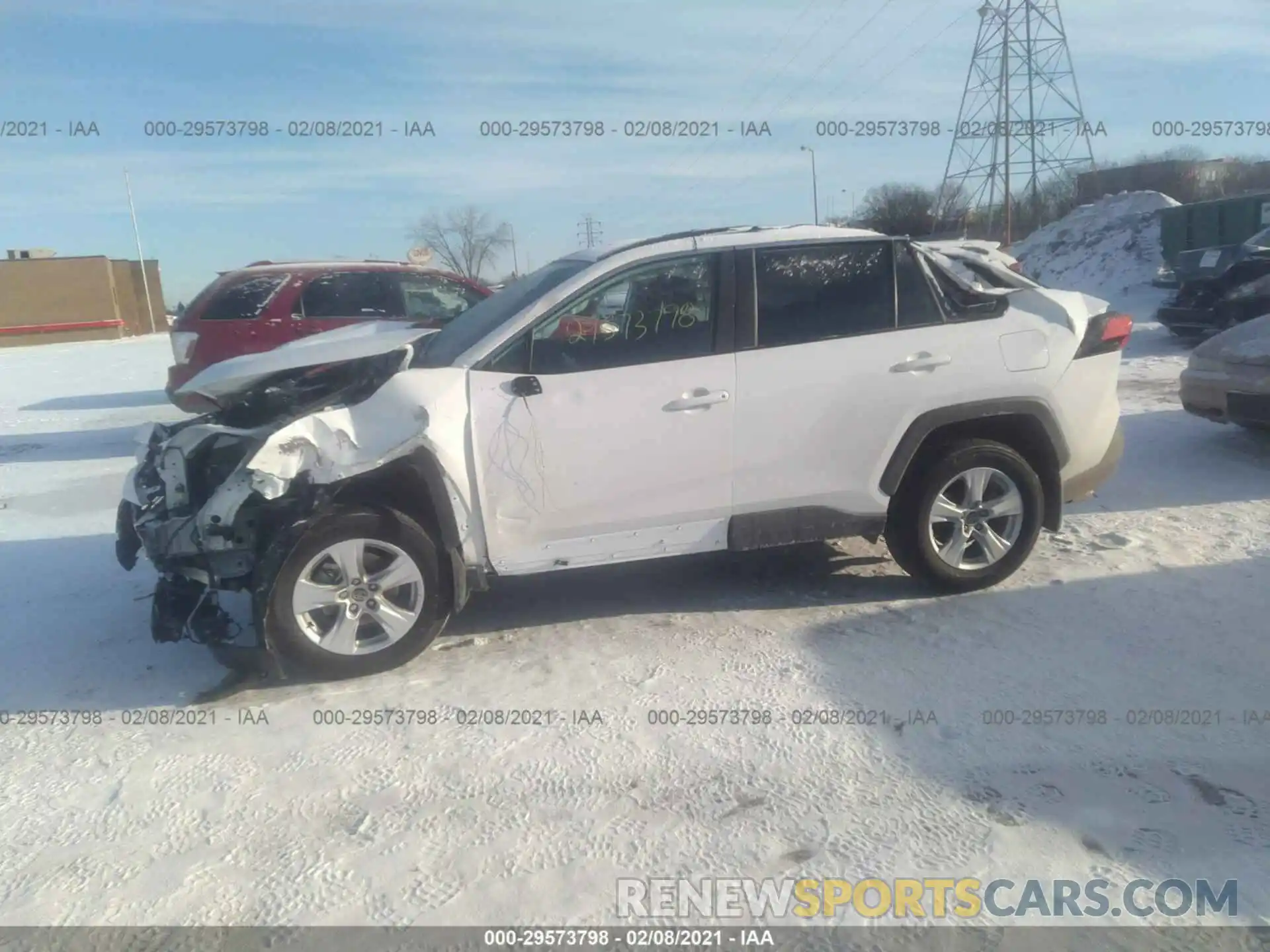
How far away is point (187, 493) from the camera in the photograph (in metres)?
4.52

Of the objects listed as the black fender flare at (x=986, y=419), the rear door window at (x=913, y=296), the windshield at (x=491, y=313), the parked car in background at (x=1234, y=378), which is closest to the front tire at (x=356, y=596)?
the windshield at (x=491, y=313)

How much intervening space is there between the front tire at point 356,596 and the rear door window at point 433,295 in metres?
5.79

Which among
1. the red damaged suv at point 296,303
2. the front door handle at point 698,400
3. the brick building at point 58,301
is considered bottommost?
the front door handle at point 698,400

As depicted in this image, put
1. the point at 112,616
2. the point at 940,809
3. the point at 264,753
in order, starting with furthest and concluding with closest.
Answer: the point at 112,616, the point at 264,753, the point at 940,809

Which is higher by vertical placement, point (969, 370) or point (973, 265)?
point (973, 265)

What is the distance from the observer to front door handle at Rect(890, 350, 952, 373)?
4758mm

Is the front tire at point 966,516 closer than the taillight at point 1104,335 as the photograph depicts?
Yes

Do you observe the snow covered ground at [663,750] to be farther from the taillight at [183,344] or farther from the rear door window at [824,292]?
the taillight at [183,344]

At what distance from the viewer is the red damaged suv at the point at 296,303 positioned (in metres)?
9.48

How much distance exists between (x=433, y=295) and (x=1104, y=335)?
649cm

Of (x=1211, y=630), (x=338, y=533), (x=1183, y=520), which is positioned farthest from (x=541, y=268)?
(x=1183, y=520)

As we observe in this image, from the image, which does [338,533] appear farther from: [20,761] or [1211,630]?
[1211,630]

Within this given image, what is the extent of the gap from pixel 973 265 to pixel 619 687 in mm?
3027

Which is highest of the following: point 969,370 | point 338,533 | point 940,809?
point 969,370
